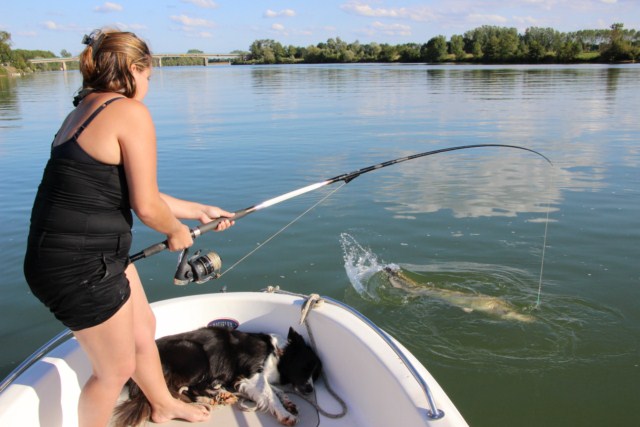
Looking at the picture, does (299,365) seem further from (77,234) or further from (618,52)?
(618,52)

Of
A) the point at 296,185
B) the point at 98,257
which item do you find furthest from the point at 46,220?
the point at 296,185

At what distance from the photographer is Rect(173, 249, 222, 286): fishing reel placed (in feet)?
10.5

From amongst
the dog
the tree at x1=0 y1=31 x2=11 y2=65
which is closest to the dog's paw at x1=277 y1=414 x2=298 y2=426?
the dog

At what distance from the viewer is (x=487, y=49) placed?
89750mm

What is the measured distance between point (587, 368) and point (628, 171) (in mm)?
7130

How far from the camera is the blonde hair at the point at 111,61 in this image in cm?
230

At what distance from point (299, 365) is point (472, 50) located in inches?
4155

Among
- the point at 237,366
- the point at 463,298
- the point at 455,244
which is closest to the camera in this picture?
the point at 237,366

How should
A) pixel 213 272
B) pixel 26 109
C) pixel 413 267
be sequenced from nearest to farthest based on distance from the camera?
pixel 213 272 → pixel 413 267 → pixel 26 109

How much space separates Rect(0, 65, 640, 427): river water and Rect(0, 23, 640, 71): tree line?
2641 inches

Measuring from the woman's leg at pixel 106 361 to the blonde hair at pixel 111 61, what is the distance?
1020 millimetres

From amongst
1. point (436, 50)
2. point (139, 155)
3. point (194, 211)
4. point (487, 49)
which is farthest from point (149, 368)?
Answer: point (436, 50)

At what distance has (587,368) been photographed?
4402 mm

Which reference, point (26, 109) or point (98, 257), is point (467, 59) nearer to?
point (26, 109)
